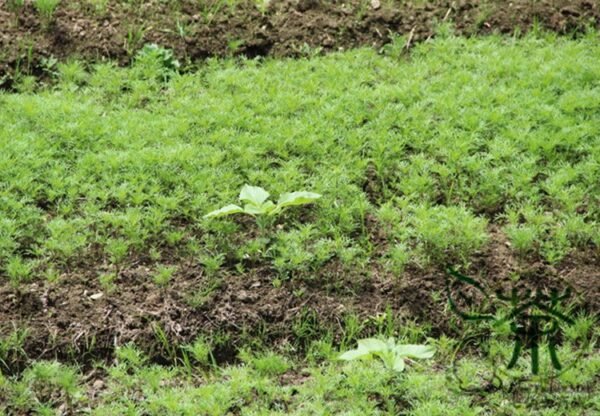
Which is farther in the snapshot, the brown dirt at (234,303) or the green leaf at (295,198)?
the green leaf at (295,198)

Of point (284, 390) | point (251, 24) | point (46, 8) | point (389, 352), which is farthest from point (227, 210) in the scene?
point (46, 8)

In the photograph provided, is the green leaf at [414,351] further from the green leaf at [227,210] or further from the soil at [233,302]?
the green leaf at [227,210]

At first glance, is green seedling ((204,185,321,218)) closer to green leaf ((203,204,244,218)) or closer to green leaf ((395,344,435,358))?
green leaf ((203,204,244,218))

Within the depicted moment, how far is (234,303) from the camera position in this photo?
545 centimetres

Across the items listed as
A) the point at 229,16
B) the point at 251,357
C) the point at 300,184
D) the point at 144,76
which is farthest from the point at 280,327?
the point at 229,16

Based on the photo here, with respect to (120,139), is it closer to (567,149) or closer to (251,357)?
(251,357)

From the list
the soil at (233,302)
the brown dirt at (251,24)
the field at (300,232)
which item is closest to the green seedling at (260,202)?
the field at (300,232)

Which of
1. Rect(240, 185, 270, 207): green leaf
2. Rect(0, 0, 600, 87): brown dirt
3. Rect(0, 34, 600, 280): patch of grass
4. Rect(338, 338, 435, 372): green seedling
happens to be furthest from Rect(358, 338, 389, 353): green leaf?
Rect(0, 0, 600, 87): brown dirt

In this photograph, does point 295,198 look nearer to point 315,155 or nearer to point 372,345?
point 315,155

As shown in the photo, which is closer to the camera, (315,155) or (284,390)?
(284,390)

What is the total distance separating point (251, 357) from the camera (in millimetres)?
5133

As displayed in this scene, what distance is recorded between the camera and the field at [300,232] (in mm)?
4902

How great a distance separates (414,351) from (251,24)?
13.4 ft

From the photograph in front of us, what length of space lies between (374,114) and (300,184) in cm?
98
